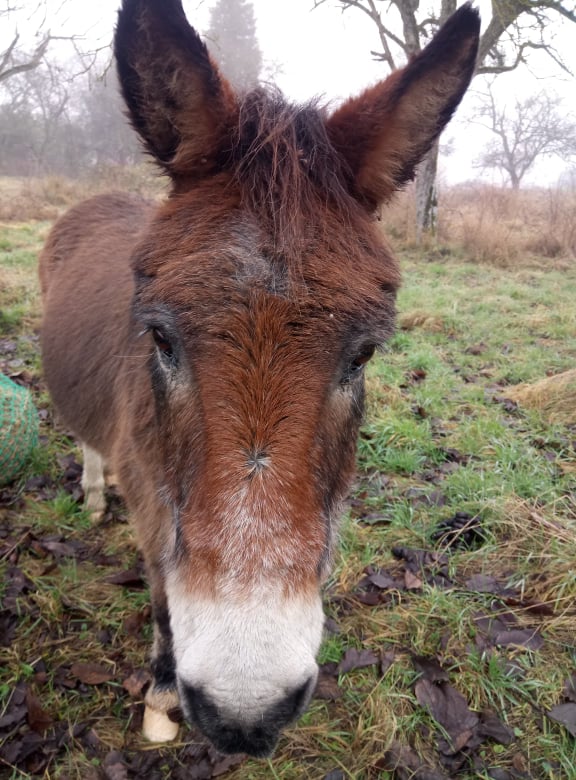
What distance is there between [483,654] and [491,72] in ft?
55.2

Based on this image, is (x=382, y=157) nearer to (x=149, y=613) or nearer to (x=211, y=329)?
(x=211, y=329)

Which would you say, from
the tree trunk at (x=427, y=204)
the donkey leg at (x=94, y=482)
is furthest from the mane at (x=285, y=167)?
the tree trunk at (x=427, y=204)

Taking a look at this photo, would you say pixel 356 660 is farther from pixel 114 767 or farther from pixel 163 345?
pixel 163 345

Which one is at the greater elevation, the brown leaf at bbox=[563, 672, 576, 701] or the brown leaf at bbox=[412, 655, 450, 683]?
the brown leaf at bbox=[563, 672, 576, 701]

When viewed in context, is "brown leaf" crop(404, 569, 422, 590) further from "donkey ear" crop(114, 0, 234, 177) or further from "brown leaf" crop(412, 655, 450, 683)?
"donkey ear" crop(114, 0, 234, 177)

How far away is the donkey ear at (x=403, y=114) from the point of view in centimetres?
163

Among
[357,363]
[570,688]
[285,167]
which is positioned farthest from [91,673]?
[285,167]

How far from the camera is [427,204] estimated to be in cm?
1406

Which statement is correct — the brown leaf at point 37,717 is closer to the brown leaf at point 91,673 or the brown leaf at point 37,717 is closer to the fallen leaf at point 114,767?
the brown leaf at point 91,673

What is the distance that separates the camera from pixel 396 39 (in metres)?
13.7

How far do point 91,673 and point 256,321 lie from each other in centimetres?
228

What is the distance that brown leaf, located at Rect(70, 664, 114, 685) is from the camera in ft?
7.99

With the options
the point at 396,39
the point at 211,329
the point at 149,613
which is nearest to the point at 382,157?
the point at 211,329

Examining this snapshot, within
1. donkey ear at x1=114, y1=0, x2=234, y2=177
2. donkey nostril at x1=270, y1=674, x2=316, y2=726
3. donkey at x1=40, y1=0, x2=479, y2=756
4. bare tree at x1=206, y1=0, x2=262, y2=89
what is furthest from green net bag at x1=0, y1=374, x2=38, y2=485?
bare tree at x1=206, y1=0, x2=262, y2=89
